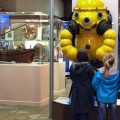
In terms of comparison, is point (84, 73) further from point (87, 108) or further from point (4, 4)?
point (4, 4)

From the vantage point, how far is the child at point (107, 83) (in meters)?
5.66

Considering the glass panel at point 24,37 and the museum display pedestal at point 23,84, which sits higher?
the glass panel at point 24,37

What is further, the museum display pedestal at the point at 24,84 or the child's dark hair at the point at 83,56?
the museum display pedestal at the point at 24,84

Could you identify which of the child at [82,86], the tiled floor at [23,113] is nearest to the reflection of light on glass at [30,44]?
the tiled floor at [23,113]

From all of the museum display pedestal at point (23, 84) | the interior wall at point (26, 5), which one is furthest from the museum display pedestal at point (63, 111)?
the interior wall at point (26, 5)

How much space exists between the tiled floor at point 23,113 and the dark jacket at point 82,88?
1853 mm

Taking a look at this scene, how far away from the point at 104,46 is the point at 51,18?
1.54 meters

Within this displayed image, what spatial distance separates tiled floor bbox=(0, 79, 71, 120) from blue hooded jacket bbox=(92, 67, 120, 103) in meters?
2.14

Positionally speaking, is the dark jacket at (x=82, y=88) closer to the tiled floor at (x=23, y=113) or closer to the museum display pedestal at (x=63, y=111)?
the museum display pedestal at (x=63, y=111)

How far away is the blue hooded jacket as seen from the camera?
18.6ft

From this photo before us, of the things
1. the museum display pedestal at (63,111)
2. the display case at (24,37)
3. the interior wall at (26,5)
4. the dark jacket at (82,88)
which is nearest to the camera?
the dark jacket at (82,88)

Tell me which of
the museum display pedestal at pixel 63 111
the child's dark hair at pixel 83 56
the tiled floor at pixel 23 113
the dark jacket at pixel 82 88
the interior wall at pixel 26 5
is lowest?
the tiled floor at pixel 23 113

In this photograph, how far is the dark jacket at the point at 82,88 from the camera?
5.78 metres

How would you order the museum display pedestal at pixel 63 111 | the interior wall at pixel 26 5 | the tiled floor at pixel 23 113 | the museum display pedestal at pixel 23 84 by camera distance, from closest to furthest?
the museum display pedestal at pixel 63 111 < the tiled floor at pixel 23 113 < the museum display pedestal at pixel 23 84 < the interior wall at pixel 26 5
